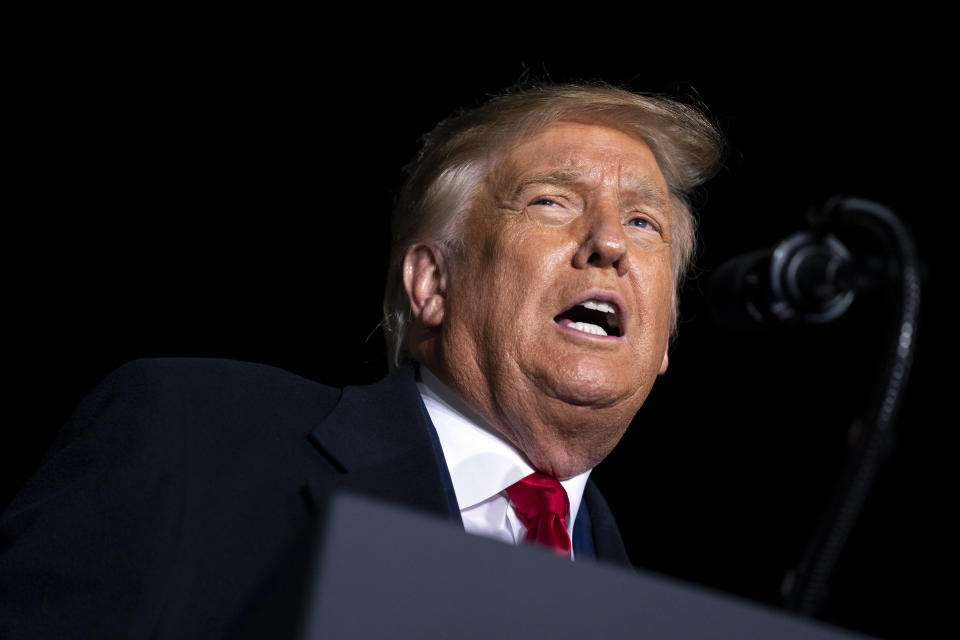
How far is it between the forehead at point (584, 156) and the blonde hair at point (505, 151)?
0.03 metres

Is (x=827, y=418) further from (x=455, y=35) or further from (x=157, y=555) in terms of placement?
(x=157, y=555)

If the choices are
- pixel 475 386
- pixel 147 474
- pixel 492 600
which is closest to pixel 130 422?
pixel 147 474

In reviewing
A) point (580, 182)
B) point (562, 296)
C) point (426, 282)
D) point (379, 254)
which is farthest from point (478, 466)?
point (379, 254)

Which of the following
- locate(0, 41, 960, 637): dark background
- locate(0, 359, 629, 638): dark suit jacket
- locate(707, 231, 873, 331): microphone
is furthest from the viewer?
locate(0, 41, 960, 637): dark background

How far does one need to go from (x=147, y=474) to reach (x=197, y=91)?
5.18 feet

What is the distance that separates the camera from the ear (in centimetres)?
202

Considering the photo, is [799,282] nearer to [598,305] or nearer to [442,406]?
[598,305]

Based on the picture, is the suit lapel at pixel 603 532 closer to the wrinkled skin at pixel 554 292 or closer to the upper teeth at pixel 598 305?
the wrinkled skin at pixel 554 292

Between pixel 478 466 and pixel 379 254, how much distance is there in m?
1.29

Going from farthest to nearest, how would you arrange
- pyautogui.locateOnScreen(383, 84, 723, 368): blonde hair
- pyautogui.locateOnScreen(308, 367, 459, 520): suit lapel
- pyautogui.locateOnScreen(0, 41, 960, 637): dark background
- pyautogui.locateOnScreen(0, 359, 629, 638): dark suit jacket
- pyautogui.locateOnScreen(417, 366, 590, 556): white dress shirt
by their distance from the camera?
pyautogui.locateOnScreen(0, 41, 960, 637): dark background < pyautogui.locateOnScreen(383, 84, 723, 368): blonde hair < pyautogui.locateOnScreen(417, 366, 590, 556): white dress shirt < pyautogui.locateOnScreen(308, 367, 459, 520): suit lapel < pyautogui.locateOnScreen(0, 359, 629, 638): dark suit jacket

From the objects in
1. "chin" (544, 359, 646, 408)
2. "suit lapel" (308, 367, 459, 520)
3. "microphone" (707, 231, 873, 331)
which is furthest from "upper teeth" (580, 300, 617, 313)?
"microphone" (707, 231, 873, 331)

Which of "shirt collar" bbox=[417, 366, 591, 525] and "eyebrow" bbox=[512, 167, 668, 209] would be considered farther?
"eyebrow" bbox=[512, 167, 668, 209]

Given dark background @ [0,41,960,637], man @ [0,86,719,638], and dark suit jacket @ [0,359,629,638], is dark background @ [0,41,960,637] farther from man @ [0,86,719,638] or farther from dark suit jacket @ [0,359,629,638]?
dark suit jacket @ [0,359,629,638]

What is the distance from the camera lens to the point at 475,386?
188 cm
